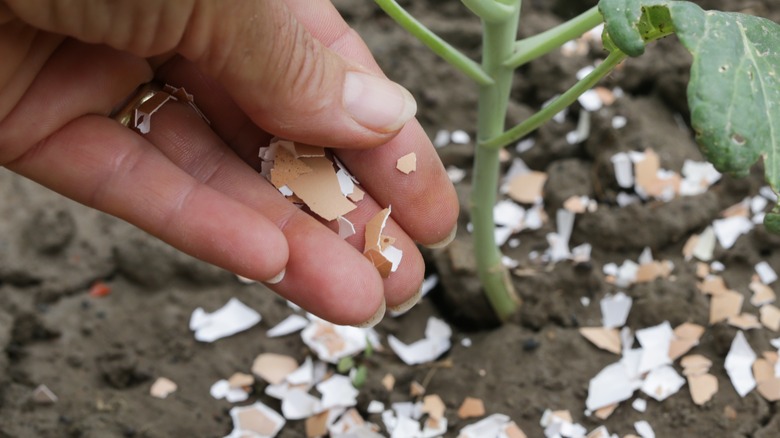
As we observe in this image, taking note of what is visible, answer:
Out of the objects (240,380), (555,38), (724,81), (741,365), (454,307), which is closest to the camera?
(724,81)

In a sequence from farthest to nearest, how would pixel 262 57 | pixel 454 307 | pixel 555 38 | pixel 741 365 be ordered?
pixel 454 307
pixel 741 365
pixel 555 38
pixel 262 57

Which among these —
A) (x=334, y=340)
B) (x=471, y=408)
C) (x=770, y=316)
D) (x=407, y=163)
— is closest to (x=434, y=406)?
(x=471, y=408)

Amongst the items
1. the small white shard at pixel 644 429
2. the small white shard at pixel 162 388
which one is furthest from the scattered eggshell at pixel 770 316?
the small white shard at pixel 162 388

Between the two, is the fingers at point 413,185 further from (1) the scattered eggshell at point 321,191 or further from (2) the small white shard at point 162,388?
(2) the small white shard at point 162,388

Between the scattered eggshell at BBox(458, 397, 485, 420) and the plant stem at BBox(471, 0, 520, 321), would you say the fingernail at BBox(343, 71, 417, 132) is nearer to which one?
the plant stem at BBox(471, 0, 520, 321)

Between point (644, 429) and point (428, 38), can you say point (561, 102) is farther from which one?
point (644, 429)

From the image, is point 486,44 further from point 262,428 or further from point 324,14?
point 262,428

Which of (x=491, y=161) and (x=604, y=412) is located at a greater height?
(x=491, y=161)

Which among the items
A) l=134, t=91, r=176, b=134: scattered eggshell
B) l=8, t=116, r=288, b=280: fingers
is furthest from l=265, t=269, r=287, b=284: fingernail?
l=134, t=91, r=176, b=134: scattered eggshell
